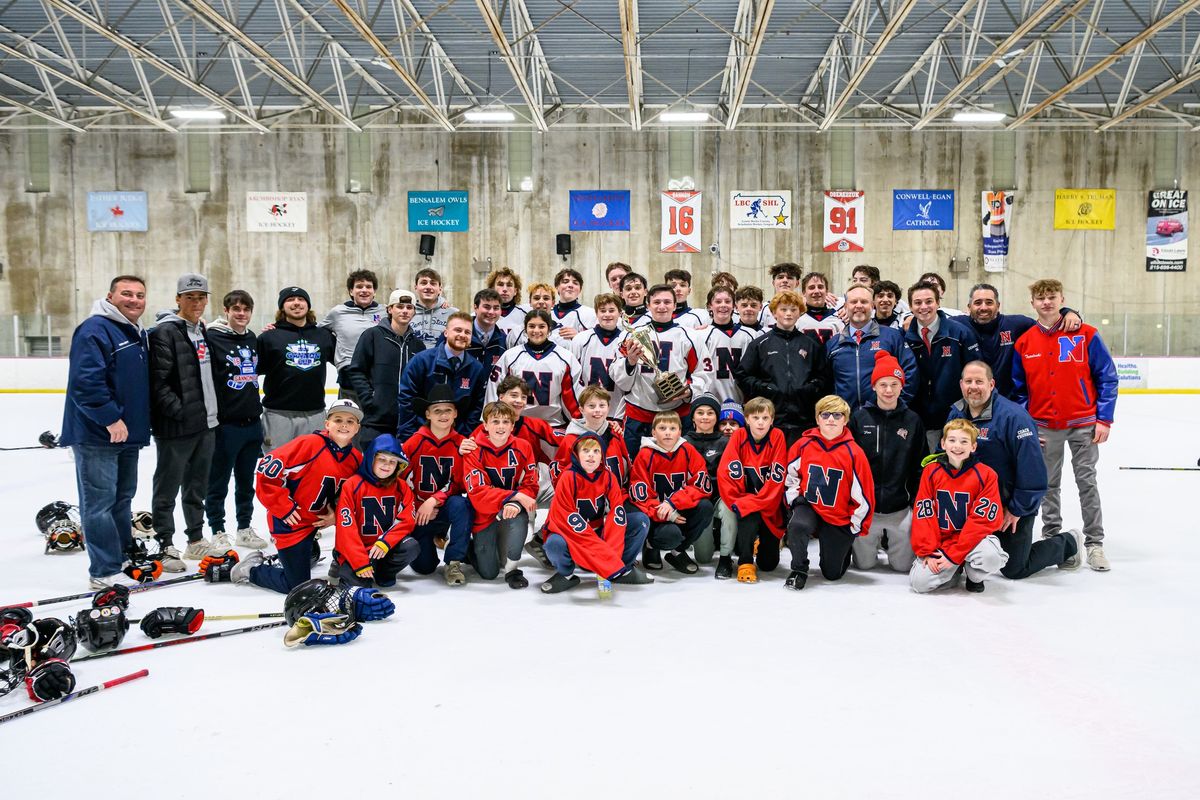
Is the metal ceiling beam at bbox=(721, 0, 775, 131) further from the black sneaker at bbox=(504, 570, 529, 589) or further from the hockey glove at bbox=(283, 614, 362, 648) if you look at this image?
the hockey glove at bbox=(283, 614, 362, 648)

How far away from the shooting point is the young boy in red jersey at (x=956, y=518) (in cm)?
393

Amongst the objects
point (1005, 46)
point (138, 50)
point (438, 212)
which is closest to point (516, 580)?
point (1005, 46)

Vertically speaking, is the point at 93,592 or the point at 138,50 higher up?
the point at 138,50

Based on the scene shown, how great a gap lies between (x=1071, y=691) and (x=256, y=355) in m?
4.46

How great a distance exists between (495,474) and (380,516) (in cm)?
66

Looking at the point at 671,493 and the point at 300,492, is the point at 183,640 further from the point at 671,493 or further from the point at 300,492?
the point at 671,493

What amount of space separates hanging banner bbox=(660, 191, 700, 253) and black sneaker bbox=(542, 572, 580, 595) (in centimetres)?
1376

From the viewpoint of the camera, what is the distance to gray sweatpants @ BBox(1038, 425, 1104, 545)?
4484 mm

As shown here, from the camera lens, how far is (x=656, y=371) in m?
4.94

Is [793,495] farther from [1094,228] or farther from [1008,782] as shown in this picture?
[1094,228]

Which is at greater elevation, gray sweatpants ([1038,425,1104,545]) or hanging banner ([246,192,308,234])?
hanging banner ([246,192,308,234])

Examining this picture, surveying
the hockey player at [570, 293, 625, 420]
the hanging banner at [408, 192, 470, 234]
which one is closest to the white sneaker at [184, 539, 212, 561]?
the hockey player at [570, 293, 625, 420]

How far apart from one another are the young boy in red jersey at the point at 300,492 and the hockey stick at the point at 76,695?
40.1 inches

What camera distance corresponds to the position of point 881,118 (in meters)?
17.1
